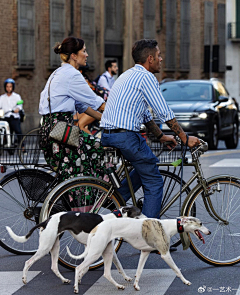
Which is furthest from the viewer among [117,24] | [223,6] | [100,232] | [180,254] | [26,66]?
[223,6]

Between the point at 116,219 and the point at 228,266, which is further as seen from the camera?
the point at 228,266

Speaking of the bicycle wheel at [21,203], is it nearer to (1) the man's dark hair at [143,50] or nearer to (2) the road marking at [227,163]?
(1) the man's dark hair at [143,50]

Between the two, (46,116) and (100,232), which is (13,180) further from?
(100,232)

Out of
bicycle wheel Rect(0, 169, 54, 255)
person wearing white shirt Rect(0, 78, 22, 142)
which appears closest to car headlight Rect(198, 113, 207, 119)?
person wearing white shirt Rect(0, 78, 22, 142)

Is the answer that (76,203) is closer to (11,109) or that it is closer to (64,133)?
(64,133)

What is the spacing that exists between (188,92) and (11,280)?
14181 mm

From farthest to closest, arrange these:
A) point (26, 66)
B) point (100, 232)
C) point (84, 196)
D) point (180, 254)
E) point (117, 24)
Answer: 1. point (117, 24)
2. point (26, 66)
3. point (180, 254)
4. point (84, 196)
5. point (100, 232)

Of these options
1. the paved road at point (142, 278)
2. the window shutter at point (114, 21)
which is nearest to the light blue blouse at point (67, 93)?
the paved road at point (142, 278)

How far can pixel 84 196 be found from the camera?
6285mm

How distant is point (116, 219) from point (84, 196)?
809 millimetres

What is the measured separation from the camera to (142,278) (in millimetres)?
5945

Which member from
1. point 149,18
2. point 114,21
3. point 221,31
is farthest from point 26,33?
point 221,31

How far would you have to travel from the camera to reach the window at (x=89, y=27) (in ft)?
108

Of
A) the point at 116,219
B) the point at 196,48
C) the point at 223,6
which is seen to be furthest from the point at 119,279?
the point at 223,6
